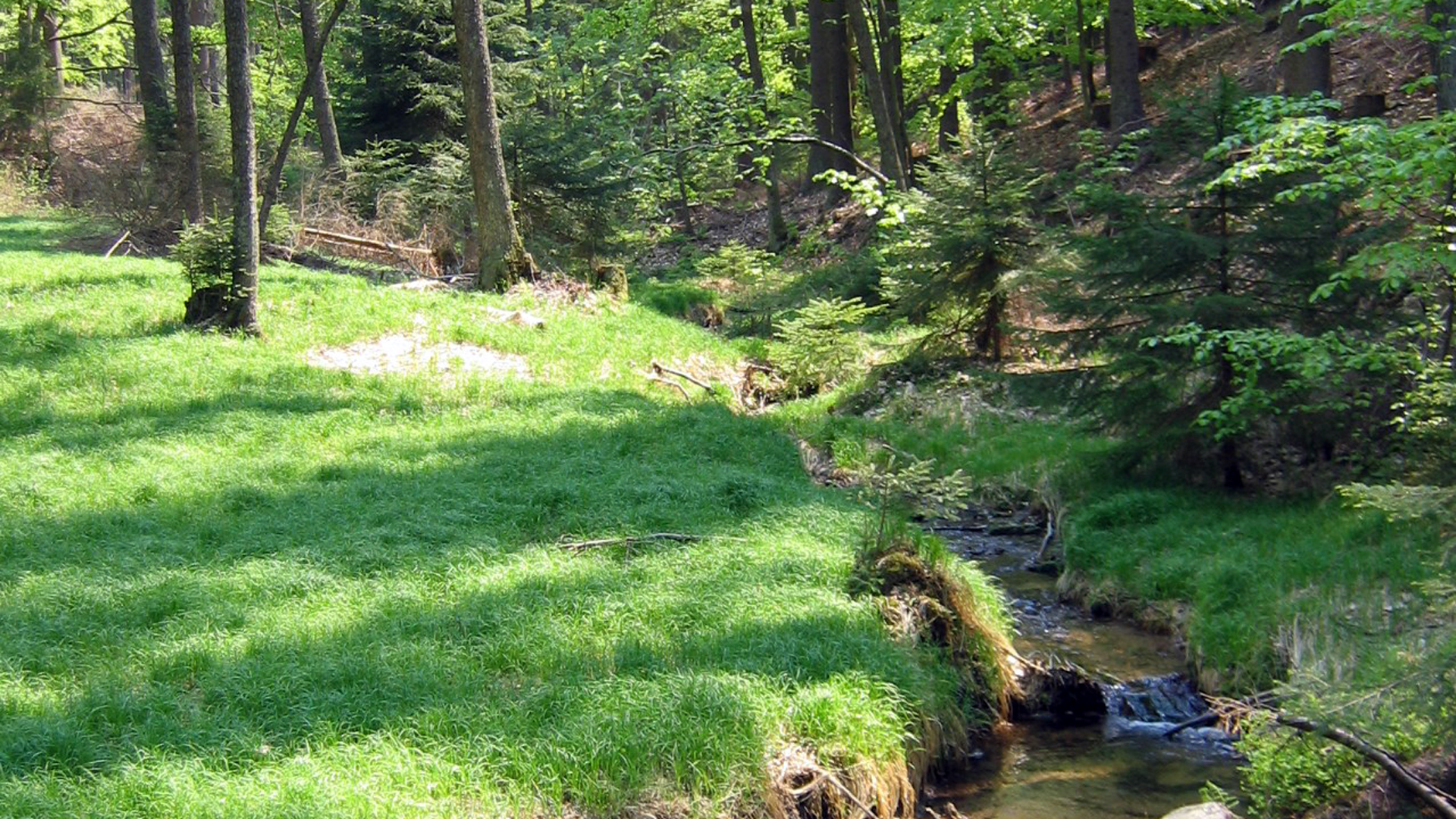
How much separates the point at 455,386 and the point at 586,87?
51.6ft

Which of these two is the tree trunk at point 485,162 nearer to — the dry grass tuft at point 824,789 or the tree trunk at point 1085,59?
the tree trunk at point 1085,59

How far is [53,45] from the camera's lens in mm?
31625

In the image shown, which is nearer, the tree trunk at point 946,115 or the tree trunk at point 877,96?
the tree trunk at point 877,96

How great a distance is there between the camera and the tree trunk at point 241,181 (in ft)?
46.0

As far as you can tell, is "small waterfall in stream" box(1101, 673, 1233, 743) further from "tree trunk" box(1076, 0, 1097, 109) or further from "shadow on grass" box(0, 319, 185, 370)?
"tree trunk" box(1076, 0, 1097, 109)

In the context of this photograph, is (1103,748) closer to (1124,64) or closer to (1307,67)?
(1307,67)

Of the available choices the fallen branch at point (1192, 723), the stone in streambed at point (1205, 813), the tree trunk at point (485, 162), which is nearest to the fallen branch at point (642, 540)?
the fallen branch at point (1192, 723)

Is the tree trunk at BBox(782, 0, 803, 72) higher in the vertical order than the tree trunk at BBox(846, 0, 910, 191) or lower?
higher

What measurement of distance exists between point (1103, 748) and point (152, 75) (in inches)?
830

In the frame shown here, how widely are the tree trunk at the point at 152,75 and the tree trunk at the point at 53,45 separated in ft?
21.7

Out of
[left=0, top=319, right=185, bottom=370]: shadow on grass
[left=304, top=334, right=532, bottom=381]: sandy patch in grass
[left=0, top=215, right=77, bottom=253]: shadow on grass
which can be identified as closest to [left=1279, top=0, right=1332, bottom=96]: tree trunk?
[left=304, top=334, right=532, bottom=381]: sandy patch in grass

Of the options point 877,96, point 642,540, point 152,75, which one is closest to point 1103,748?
point 642,540

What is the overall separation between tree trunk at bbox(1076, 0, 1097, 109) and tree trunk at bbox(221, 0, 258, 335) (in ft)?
47.6

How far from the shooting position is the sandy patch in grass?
46.2 feet
